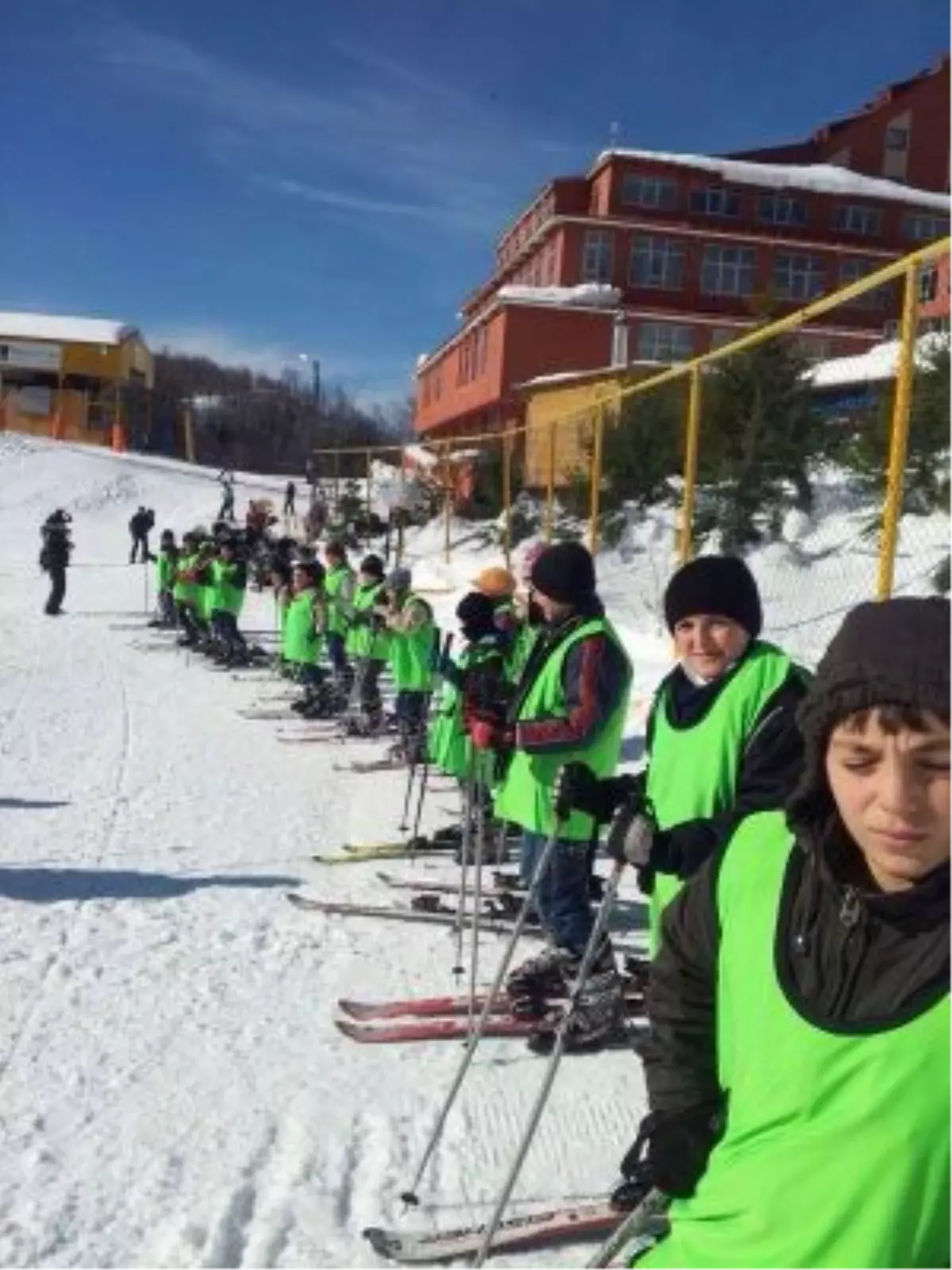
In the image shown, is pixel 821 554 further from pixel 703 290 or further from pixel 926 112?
pixel 926 112

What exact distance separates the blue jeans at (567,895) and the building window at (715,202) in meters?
45.2

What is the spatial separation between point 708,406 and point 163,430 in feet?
235

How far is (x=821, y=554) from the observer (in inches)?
576

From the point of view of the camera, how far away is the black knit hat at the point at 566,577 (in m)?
4.91

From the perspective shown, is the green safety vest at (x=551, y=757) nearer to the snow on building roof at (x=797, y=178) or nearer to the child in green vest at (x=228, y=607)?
the child in green vest at (x=228, y=607)

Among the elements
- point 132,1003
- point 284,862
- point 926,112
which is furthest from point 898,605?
point 926,112

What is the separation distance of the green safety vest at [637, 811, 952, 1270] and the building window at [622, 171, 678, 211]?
1862 inches

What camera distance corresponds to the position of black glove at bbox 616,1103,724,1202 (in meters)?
1.78

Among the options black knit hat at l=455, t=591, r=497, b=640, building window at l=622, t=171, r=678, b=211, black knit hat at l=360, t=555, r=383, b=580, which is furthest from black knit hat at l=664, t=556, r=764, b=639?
building window at l=622, t=171, r=678, b=211

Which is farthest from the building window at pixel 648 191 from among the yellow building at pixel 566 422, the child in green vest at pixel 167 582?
the child in green vest at pixel 167 582

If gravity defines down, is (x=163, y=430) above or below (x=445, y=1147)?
→ above

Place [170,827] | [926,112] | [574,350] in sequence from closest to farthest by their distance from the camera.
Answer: [170,827], [574,350], [926,112]

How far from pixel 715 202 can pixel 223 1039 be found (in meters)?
46.6

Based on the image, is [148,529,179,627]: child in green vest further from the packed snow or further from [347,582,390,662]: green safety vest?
the packed snow
